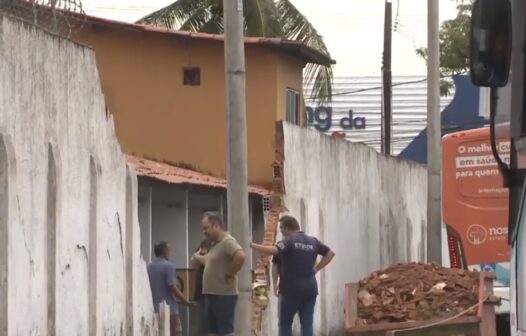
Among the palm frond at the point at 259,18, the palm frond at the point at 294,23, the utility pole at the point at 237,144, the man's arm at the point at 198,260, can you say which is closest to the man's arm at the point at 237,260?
the utility pole at the point at 237,144

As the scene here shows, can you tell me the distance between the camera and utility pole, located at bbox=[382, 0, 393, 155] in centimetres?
3403

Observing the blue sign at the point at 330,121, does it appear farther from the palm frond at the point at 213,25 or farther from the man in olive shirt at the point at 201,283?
the man in olive shirt at the point at 201,283

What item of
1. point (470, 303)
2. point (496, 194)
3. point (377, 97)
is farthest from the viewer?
point (377, 97)

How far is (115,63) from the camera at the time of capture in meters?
23.7

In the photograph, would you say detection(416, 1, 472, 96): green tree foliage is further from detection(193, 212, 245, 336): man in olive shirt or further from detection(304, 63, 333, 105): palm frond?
detection(193, 212, 245, 336): man in olive shirt

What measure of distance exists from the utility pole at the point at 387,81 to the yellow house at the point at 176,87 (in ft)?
34.0

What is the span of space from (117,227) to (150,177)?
253 cm

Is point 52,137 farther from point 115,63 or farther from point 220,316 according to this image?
point 115,63

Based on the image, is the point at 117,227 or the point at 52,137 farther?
the point at 117,227

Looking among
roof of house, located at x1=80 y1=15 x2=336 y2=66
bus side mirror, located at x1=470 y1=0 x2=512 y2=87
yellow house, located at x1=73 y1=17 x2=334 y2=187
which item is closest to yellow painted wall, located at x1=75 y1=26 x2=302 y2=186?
yellow house, located at x1=73 y1=17 x2=334 y2=187

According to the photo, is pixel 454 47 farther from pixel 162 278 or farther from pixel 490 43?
pixel 490 43

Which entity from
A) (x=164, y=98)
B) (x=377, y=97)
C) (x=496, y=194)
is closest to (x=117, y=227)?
(x=496, y=194)

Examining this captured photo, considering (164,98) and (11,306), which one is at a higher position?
(164,98)

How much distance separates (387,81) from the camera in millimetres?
34531
